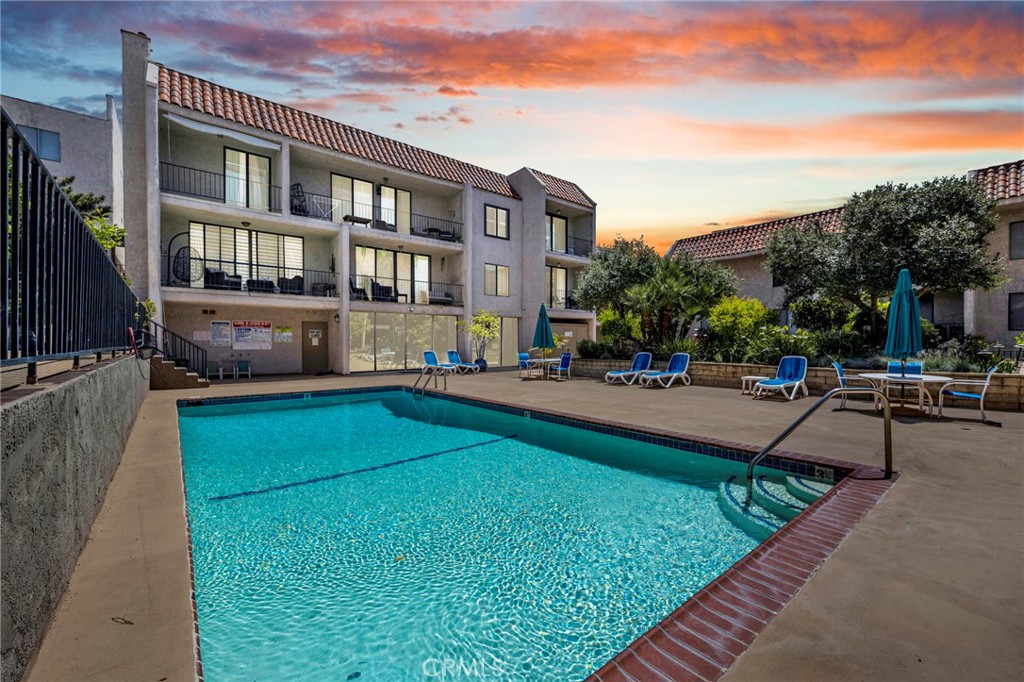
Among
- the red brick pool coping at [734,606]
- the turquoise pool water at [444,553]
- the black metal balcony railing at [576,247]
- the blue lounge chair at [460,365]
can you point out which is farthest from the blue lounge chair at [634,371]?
the black metal balcony railing at [576,247]

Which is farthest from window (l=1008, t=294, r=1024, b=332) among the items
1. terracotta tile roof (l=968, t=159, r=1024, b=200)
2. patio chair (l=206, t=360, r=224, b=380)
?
patio chair (l=206, t=360, r=224, b=380)

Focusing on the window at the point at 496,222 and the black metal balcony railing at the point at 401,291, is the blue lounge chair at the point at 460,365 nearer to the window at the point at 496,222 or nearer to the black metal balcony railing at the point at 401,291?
the black metal balcony railing at the point at 401,291

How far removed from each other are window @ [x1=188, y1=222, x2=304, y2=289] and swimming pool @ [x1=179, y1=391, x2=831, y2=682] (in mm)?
10723

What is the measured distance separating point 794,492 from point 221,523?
6.26 m

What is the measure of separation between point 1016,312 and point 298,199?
A: 2612 cm

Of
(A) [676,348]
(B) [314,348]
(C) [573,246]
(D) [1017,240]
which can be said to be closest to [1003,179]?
(D) [1017,240]

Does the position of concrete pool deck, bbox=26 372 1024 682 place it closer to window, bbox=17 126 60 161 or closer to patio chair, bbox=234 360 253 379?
patio chair, bbox=234 360 253 379

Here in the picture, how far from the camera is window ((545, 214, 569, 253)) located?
25580 mm

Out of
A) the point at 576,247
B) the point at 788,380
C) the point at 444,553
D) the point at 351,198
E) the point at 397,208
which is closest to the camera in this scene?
the point at 444,553

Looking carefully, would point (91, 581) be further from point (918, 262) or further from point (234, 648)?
point (918, 262)

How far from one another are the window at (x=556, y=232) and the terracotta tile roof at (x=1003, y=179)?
1677cm

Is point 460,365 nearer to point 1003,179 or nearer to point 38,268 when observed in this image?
point 38,268

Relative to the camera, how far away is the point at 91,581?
105 inches

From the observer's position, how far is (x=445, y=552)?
4203mm
